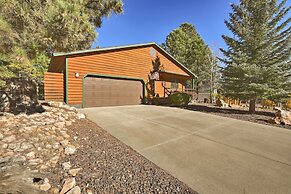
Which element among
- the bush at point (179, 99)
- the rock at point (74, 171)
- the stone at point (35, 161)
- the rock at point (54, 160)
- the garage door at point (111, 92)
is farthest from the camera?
the bush at point (179, 99)

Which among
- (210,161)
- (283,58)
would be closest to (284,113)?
(283,58)

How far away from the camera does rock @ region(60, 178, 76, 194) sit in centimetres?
210

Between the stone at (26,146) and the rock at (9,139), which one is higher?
the rock at (9,139)

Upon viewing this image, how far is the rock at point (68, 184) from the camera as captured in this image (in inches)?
82.7

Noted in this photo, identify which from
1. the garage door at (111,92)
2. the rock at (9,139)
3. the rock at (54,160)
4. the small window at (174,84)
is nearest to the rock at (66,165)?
the rock at (54,160)

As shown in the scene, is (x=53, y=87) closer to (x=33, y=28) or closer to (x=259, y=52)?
(x=33, y=28)

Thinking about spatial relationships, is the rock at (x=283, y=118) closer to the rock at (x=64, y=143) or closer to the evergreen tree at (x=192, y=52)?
the rock at (x=64, y=143)

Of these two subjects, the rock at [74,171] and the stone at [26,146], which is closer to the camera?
the rock at [74,171]

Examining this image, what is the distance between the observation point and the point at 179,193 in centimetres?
212

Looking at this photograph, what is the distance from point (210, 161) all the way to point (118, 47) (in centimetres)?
914

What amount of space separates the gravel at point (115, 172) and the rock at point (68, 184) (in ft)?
0.24

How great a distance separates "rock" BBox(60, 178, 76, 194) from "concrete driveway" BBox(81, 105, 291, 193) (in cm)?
147

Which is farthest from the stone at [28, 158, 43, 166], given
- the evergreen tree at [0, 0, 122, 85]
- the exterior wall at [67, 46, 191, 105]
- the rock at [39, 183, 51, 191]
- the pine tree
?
the pine tree

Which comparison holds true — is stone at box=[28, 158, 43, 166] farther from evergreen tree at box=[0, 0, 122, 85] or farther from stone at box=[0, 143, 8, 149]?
evergreen tree at box=[0, 0, 122, 85]
